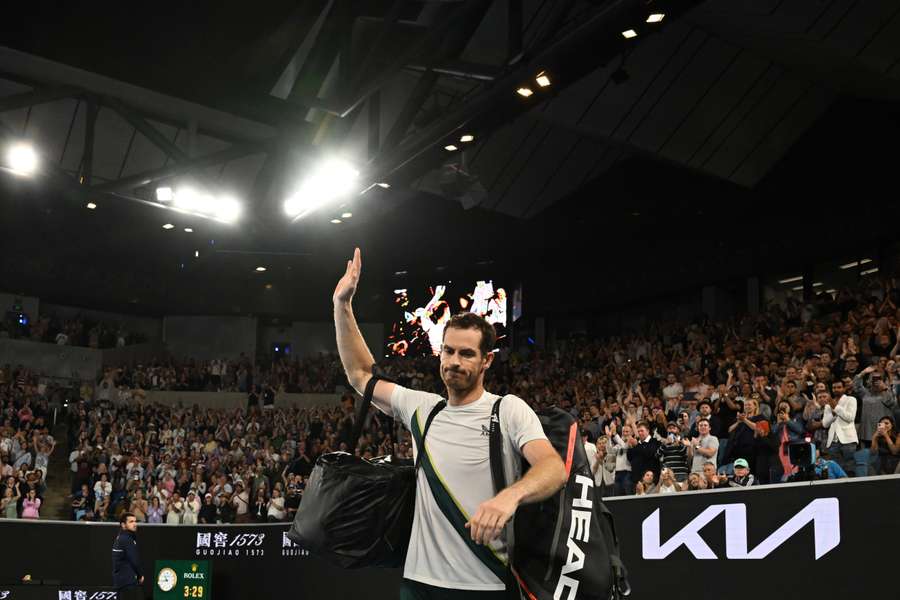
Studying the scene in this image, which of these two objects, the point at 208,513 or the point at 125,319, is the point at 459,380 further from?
the point at 125,319

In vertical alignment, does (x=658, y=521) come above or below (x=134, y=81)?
below

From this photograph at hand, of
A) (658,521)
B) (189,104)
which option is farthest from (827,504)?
(189,104)

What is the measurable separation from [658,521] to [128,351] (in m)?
26.6

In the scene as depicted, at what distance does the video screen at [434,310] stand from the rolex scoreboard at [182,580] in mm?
13940

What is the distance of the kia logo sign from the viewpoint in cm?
680

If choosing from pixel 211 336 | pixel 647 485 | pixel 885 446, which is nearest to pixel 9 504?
pixel 647 485

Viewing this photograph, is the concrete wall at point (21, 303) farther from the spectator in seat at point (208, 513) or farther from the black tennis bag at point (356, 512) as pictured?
the black tennis bag at point (356, 512)

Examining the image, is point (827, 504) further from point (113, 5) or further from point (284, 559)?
point (113, 5)

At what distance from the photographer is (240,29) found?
1552 cm

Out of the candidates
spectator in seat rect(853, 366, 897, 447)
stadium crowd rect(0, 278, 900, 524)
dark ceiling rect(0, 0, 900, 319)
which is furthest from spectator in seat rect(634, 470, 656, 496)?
dark ceiling rect(0, 0, 900, 319)

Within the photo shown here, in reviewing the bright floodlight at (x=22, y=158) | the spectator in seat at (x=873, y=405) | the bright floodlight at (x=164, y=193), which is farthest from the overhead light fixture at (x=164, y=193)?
the spectator in seat at (x=873, y=405)

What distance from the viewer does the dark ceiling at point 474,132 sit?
15.4m

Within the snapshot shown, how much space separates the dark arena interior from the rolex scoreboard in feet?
0.14

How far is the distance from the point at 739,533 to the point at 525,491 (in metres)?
5.24
